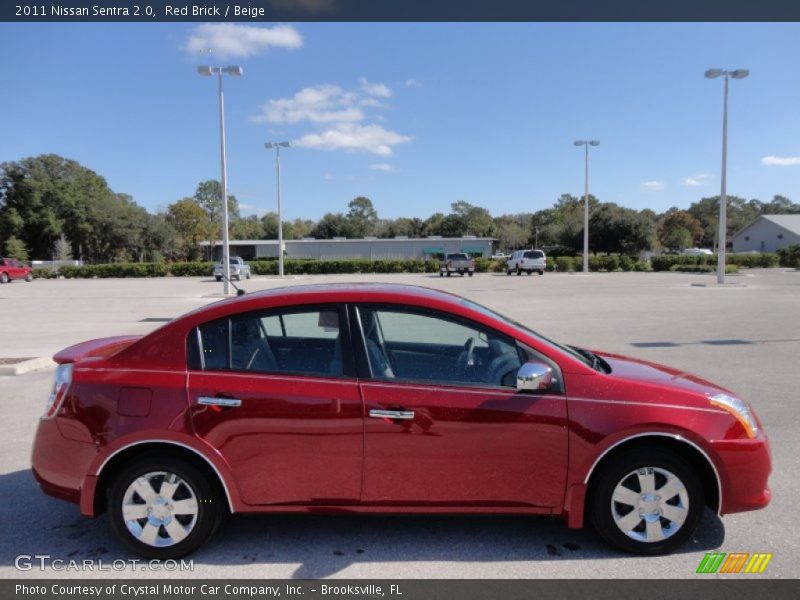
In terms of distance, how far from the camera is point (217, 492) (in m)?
3.41

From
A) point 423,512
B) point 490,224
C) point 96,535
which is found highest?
point 490,224

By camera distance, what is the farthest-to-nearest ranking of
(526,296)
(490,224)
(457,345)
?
(490,224) < (526,296) < (457,345)

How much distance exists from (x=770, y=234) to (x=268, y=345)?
9290 cm

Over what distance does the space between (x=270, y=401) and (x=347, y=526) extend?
1117 mm

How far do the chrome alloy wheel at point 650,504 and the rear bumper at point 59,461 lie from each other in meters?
3.06

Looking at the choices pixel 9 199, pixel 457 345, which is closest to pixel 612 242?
pixel 457 345

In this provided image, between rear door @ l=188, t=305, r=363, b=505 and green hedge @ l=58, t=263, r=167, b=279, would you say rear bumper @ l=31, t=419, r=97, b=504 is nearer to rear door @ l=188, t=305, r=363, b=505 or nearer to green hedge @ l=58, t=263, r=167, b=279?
rear door @ l=188, t=305, r=363, b=505

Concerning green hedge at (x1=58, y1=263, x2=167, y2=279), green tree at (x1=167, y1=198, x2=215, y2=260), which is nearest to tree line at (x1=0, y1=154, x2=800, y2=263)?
green tree at (x1=167, y1=198, x2=215, y2=260)

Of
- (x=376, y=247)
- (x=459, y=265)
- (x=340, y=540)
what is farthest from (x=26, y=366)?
(x=376, y=247)

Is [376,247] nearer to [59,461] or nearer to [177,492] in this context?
[59,461]

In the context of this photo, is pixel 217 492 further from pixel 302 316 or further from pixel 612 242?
pixel 612 242

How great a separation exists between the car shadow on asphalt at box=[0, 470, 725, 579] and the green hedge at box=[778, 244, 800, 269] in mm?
63514

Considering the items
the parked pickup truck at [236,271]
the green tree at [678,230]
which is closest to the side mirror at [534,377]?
the parked pickup truck at [236,271]
